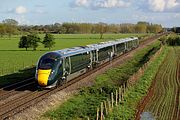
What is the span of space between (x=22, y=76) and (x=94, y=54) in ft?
31.5

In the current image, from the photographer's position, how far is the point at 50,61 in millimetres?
32781

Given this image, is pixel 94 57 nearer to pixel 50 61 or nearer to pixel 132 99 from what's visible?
pixel 50 61

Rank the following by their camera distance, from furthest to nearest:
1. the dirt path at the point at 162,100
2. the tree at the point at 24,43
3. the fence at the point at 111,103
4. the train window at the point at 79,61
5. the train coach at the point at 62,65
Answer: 1. the tree at the point at 24,43
2. the train window at the point at 79,61
3. the train coach at the point at 62,65
4. the dirt path at the point at 162,100
5. the fence at the point at 111,103

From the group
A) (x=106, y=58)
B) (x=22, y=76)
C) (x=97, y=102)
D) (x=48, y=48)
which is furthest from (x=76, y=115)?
(x=48, y=48)

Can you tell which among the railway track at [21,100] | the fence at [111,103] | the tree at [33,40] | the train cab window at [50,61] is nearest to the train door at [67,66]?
the railway track at [21,100]

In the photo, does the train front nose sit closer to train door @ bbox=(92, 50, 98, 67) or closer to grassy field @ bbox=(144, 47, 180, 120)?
grassy field @ bbox=(144, 47, 180, 120)

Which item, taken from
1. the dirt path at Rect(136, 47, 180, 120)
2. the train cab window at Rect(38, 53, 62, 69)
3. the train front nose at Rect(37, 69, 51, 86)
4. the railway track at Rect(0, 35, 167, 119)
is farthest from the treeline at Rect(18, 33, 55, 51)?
the train front nose at Rect(37, 69, 51, 86)

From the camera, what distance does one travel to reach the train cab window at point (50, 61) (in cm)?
3238

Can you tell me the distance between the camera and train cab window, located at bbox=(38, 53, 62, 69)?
32.4 m

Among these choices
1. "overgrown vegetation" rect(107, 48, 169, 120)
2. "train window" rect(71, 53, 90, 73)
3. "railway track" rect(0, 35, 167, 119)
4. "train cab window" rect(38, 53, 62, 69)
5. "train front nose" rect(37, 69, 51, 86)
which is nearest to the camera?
"railway track" rect(0, 35, 167, 119)

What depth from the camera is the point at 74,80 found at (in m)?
38.7

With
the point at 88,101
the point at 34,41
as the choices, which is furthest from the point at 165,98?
the point at 34,41

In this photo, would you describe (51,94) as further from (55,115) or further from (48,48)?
(48,48)

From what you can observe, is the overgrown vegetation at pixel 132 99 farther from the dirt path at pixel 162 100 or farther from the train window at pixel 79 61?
the train window at pixel 79 61
